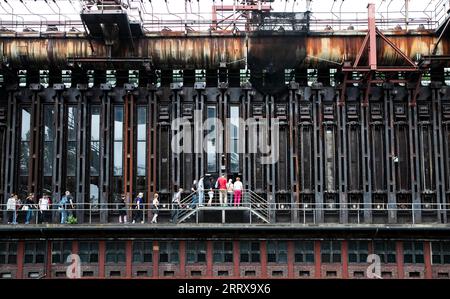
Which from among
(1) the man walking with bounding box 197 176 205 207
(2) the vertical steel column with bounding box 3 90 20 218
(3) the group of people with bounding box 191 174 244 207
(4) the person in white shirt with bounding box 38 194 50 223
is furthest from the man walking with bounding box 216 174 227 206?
(2) the vertical steel column with bounding box 3 90 20 218

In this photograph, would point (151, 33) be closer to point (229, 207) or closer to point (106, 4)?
point (106, 4)

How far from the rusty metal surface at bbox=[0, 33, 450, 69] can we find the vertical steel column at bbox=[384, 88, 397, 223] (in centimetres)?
215

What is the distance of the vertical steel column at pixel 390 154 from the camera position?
1271 inches

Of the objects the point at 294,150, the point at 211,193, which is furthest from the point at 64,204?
the point at 294,150

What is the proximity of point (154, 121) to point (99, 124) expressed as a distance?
9.53 feet

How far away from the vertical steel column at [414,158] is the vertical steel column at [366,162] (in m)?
2.10

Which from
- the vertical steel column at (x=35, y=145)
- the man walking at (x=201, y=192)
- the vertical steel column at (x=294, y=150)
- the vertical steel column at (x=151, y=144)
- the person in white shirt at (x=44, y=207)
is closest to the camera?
the man walking at (x=201, y=192)

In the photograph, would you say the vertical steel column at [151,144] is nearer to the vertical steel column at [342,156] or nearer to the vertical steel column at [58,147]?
the vertical steel column at [58,147]

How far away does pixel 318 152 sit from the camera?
109ft

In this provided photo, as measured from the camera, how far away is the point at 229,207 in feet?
97.5

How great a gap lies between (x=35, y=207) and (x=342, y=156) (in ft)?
51.4

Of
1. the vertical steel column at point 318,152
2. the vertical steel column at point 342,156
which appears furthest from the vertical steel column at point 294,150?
the vertical steel column at point 342,156

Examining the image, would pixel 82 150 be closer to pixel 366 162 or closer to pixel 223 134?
pixel 223 134
